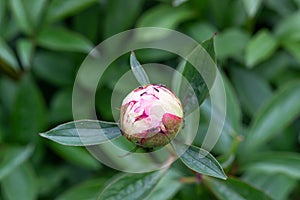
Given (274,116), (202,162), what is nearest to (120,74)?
(274,116)

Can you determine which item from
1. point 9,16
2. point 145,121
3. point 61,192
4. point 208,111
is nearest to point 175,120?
point 145,121

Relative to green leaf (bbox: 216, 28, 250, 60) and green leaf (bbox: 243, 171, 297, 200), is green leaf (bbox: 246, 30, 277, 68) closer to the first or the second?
green leaf (bbox: 216, 28, 250, 60)

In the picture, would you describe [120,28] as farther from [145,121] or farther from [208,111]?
[145,121]

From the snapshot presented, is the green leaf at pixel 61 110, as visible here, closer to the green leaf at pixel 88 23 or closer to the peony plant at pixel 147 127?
the green leaf at pixel 88 23

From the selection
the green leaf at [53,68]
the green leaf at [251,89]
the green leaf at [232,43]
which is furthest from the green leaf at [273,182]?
the green leaf at [53,68]

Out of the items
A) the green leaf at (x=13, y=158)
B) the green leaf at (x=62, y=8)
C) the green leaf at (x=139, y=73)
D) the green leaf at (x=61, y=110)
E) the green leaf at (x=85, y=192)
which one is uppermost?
the green leaf at (x=62, y=8)

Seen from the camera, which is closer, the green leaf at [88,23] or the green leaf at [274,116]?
the green leaf at [274,116]
